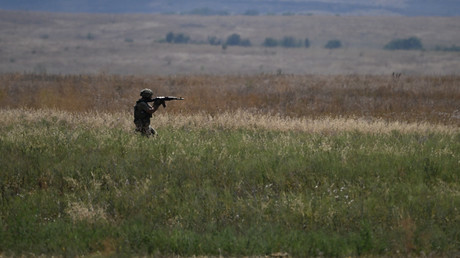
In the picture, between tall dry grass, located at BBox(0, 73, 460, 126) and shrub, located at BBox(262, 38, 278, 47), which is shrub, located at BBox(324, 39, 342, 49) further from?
tall dry grass, located at BBox(0, 73, 460, 126)

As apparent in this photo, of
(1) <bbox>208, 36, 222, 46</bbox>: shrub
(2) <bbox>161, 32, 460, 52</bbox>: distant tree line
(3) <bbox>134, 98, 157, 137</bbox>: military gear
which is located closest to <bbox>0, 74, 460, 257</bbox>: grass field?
(3) <bbox>134, 98, 157, 137</bbox>: military gear

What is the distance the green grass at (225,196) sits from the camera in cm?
741

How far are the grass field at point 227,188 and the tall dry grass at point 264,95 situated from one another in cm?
593

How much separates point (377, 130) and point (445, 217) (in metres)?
6.45

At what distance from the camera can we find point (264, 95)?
1024 inches

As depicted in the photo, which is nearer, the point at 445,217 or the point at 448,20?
the point at 445,217

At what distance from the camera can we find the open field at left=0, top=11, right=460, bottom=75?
319ft

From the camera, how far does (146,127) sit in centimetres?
1247

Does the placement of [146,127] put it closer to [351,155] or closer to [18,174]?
→ [18,174]

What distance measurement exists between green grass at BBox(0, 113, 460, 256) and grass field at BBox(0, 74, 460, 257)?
0.02 m

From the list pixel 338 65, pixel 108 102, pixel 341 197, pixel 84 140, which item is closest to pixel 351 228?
pixel 341 197

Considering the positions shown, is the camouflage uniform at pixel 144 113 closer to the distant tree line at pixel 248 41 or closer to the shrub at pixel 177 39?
the distant tree line at pixel 248 41

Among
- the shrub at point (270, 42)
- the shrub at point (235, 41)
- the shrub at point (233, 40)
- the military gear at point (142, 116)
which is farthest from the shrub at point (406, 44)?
the military gear at point (142, 116)

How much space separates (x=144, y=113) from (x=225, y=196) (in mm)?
3833
